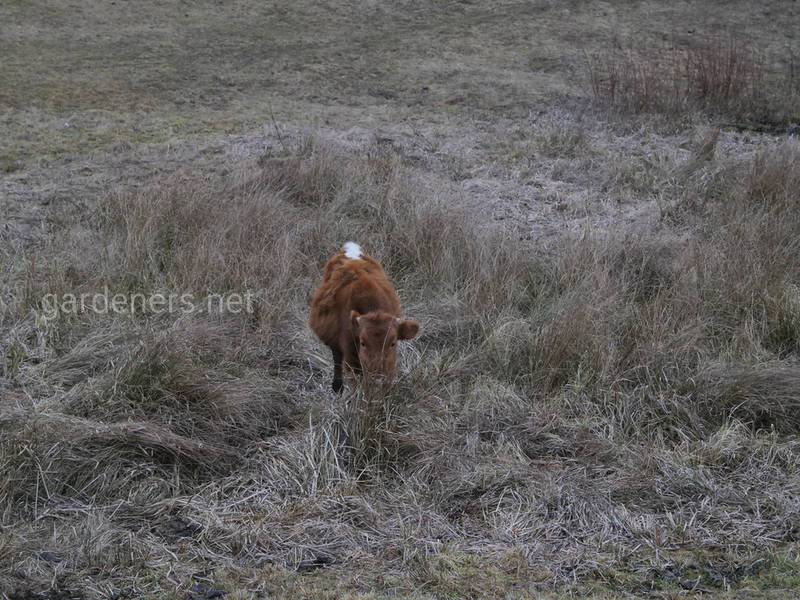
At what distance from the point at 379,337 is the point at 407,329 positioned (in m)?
0.17

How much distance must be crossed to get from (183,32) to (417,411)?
10.9 meters

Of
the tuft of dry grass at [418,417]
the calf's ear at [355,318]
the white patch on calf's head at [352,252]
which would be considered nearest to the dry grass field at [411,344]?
the tuft of dry grass at [418,417]

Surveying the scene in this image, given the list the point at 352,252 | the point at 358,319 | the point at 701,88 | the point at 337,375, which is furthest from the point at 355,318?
the point at 701,88

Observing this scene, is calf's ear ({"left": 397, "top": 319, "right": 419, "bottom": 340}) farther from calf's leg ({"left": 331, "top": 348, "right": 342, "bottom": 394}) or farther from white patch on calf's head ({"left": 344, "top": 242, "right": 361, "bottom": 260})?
white patch on calf's head ({"left": 344, "top": 242, "right": 361, "bottom": 260})

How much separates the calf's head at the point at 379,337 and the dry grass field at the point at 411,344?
0.17m

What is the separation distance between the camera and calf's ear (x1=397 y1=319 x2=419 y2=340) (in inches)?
218

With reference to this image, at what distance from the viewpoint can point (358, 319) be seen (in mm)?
5598

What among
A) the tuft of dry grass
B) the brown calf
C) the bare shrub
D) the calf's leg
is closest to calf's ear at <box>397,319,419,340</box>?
the brown calf

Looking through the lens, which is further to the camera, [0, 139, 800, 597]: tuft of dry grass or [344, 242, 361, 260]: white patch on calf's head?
[344, 242, 361, 260]: white patch on calf's head

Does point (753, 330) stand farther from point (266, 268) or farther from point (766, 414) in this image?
point (266, 268)

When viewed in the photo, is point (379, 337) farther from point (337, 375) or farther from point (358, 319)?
point (337, 375)

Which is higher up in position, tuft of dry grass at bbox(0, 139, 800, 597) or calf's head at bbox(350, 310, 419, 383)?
calf's head at bbox(350, 310, 419, 383)

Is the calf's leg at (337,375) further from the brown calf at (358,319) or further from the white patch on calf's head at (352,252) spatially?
the white patch on calf's head at (352,252)

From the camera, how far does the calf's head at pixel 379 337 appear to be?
18.1 ft
